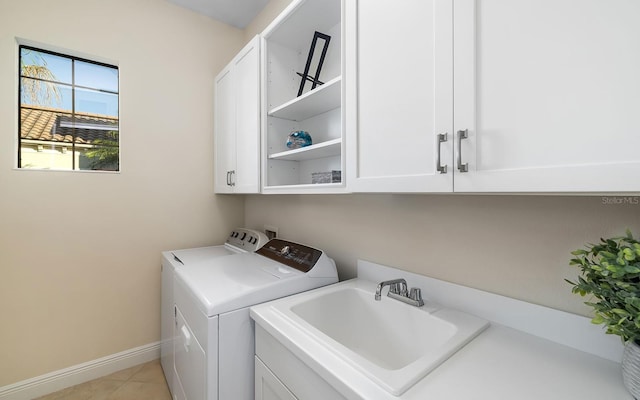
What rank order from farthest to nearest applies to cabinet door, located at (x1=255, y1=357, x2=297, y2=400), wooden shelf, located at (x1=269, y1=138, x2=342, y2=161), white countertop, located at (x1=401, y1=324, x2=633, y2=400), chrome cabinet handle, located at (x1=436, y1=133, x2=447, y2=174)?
1. wooden shelf, located at (x1=269, y1=138, x2=342, y2=161)
2. cabinet door, located at (x1=255, y1=357, x2=297, y2=400)
3. chrome cabinet handle, located at (x1=436, y1=133, x2=447, y2=174)
4. white countertop, located at (x1=401, y1=324, x2=633, y2=400)

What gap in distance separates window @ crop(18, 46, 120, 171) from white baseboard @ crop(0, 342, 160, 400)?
4.60 feet

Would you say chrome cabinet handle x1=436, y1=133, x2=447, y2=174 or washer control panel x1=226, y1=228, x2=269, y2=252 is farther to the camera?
washer control panel x1=226, y1=228, x2=269, y2=252

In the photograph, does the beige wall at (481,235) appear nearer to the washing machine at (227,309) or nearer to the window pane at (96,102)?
the washing machine at (227,309)

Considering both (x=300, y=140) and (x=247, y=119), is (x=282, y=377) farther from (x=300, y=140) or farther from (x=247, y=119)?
(x=247, y=119)

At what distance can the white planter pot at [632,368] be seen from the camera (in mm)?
617

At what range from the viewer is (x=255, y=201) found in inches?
98.9

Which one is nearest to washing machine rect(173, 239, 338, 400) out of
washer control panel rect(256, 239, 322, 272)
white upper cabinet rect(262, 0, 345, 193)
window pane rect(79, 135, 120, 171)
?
washer control panel rect(256, 239, 322, 272)

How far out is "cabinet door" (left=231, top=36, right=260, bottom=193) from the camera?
170cm

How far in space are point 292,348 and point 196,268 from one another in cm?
96

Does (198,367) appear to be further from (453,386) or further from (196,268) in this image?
(453,386)

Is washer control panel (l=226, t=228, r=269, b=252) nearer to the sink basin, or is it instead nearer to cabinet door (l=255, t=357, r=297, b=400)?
the sink basin

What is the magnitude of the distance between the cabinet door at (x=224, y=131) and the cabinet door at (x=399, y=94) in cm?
124

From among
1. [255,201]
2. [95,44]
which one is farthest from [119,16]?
[255,201]

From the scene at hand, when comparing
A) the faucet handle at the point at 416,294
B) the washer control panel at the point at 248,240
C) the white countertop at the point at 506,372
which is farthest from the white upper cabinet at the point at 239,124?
the white countertop at the point at 506,372
